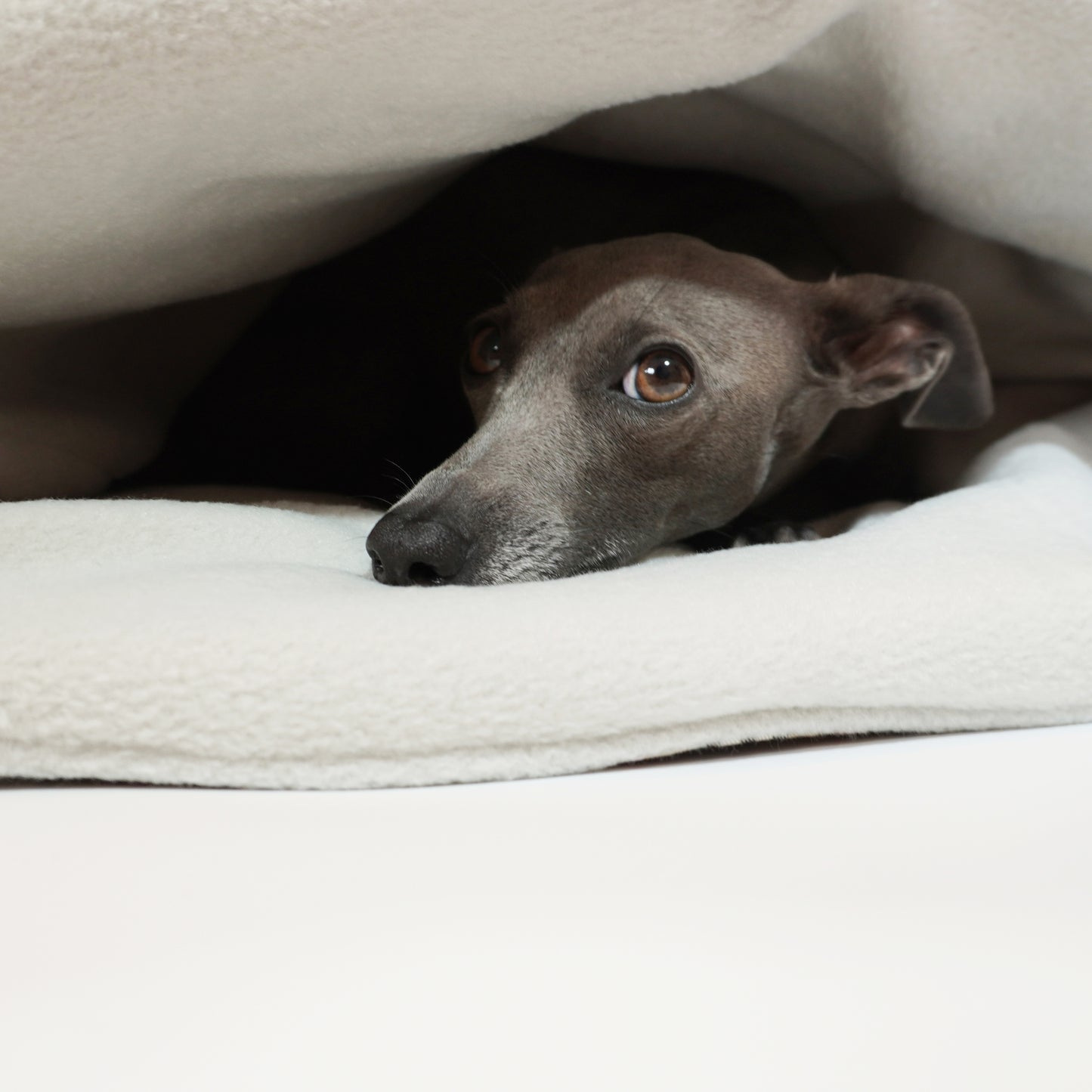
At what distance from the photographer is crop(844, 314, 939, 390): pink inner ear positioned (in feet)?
5.78

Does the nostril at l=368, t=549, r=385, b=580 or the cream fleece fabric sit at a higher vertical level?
the nostril at l=368, t=549, r=385, b=580

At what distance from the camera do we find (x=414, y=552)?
3.97ft

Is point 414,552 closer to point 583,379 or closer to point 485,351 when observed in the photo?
point 583,379

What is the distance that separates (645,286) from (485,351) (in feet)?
0.99

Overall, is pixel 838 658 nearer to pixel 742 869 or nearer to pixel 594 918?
pixel 742 869

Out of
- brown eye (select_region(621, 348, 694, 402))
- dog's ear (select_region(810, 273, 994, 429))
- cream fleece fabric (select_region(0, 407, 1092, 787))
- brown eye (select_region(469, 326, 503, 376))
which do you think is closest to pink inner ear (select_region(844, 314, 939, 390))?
dog's ear (select_region(810, 273, 994, 429))

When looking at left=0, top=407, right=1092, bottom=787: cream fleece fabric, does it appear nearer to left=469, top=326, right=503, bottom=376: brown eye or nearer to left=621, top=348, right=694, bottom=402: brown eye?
left=621, top=348, right=694, bottom=402: brown eye

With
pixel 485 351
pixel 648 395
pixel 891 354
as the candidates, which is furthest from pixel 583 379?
pixel 891 354

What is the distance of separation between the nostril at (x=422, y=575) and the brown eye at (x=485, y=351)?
537 mm

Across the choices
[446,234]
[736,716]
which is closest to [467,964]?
[736,716]

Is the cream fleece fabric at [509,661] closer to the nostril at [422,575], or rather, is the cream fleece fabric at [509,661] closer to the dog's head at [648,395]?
the nostril at [422,575]

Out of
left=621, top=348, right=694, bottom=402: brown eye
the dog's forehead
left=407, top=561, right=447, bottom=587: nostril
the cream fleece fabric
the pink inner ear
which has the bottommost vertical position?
the cream fleece fabric

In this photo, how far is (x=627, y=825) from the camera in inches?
29.4

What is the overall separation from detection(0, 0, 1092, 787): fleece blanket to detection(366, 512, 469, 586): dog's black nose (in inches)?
2.3
